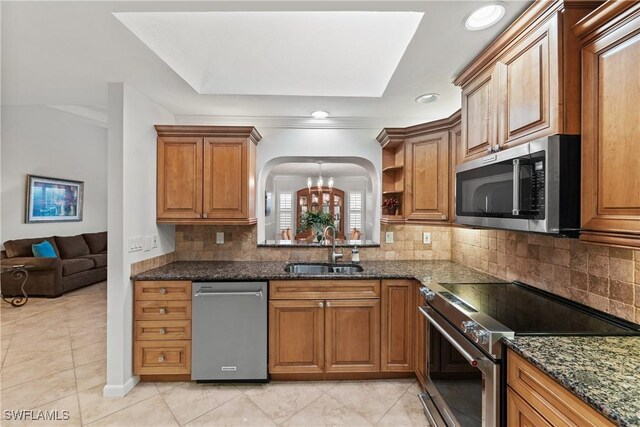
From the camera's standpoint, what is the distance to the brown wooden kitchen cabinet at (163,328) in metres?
2.35

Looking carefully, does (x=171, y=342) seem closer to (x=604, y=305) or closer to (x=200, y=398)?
(x=200, y=398)

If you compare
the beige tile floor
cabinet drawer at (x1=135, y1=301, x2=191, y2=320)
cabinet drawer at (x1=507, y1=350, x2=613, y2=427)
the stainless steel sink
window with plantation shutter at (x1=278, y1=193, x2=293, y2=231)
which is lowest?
the beige tile floor

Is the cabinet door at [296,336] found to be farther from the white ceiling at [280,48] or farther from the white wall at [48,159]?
the white wall at [48,159]

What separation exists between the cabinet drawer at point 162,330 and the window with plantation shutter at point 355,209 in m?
6.35

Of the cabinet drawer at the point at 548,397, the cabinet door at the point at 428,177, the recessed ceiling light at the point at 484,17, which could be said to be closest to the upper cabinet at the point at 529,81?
the recessed ceiling light at the point at 484,17

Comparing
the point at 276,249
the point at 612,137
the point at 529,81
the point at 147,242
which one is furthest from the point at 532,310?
the point at 147,242

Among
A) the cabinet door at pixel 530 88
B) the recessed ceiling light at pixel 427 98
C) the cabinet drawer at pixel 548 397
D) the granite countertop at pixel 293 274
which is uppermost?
the recessed ceiling light at pixel 427 98

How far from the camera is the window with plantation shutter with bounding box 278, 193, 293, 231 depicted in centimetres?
829

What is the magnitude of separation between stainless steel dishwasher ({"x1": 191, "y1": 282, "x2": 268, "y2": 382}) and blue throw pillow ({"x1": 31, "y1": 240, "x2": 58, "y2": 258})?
14.2 ft

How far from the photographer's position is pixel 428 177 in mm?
2643

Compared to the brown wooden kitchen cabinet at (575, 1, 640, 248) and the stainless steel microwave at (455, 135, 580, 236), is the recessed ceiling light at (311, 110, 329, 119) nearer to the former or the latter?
the stainless steel microwave at (455, 135, 580, 236)

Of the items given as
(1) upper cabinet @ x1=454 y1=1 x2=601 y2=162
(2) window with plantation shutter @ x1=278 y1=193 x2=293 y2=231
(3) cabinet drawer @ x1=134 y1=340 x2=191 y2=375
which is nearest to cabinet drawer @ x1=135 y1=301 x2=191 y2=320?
(3) cabinet drawer @ x1=134 y1=340 x2=191 y2=375

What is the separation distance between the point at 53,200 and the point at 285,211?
4979 mm

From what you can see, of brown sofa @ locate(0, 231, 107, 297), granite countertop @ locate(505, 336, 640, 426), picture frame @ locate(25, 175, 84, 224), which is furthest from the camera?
picture frame @ locate(25, 175, 84, 224)
